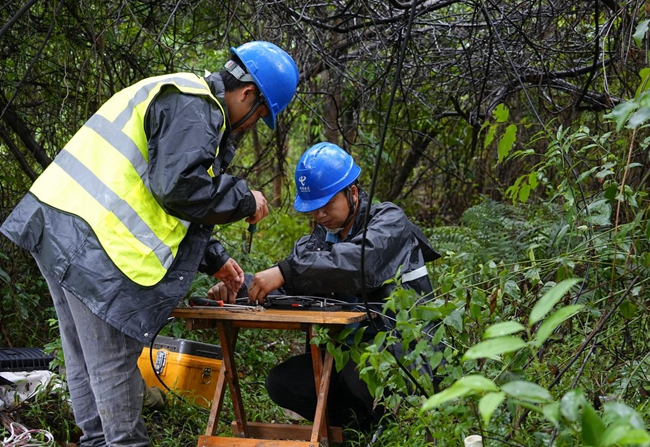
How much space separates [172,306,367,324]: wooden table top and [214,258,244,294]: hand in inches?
7.5

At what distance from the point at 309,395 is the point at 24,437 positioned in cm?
130

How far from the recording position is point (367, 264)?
3.25m

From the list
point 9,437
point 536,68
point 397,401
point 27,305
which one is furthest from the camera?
point 536,68

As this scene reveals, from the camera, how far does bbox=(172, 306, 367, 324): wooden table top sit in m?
2.86

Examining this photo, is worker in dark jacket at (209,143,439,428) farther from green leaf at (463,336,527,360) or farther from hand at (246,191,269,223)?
green leaf at (463,336,527,360)

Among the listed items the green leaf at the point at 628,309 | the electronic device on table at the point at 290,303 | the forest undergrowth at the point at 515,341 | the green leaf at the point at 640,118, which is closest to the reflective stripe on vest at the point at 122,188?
the electronic device on table at the point at 290,303

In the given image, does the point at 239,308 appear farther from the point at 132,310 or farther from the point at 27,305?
the point at 27,305

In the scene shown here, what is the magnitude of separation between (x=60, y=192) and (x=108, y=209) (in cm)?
22

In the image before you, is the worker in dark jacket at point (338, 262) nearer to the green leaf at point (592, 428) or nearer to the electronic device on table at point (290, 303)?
the electronic device on table at point (290, 303)

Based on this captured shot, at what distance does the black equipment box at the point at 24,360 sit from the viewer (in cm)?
373

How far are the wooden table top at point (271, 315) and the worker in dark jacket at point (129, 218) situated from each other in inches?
8.3

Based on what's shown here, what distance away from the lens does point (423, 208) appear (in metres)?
8.45

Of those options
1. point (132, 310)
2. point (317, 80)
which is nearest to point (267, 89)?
point (132, 310)

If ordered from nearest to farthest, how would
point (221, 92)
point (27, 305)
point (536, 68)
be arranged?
point (221, 92) < point (27, 305) < point (536, 68)
